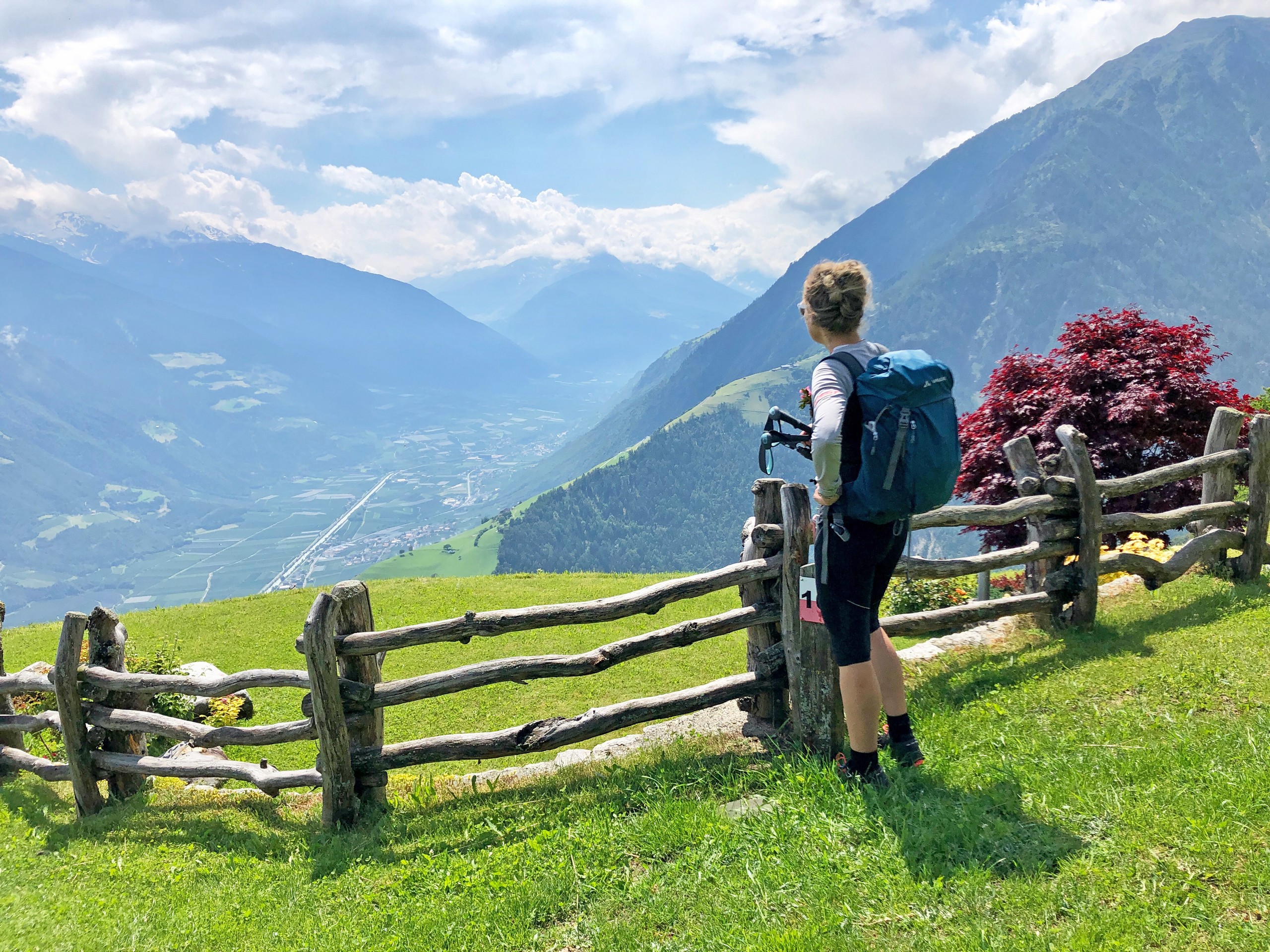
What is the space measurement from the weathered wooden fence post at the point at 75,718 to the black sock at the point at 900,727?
6519 millimetres

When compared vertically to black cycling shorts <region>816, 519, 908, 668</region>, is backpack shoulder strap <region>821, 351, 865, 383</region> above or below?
above

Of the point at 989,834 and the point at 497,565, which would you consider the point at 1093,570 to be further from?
the point at 497,565

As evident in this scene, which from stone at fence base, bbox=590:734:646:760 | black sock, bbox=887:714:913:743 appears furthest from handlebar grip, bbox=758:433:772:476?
stone at fence base, bbox=590:734:646:760

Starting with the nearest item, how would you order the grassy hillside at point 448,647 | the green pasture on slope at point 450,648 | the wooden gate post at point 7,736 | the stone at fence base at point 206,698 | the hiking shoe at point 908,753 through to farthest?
the hiking shoe at point 908,753
the wooden gate post at point 7,736
the stone at fence base at point 206,698
the green pasture on slope at point 450,648
the grassy hillside at point 448,647

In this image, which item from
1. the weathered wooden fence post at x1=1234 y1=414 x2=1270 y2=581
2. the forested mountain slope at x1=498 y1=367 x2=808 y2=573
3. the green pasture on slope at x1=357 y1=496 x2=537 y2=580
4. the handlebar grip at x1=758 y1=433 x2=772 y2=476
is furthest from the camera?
the forested mountain slope at x1=498 y1=367 x2=808 y2=573

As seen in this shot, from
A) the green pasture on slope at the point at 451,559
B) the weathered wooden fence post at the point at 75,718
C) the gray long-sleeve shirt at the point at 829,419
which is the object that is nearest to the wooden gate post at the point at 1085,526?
the gray long-sleeve shirt at the point at 829,419

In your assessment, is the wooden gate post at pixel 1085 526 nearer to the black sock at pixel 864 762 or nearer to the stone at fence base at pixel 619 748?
the black sock at pixel 864 762

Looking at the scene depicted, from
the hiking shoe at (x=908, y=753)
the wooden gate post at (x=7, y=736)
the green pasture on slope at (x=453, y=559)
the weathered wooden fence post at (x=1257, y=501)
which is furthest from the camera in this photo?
the green pasture on slope at (x=453, y=559)

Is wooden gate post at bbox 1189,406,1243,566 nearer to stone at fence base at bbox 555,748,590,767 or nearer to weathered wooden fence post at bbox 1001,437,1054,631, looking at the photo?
weathered wooden fence post at bbox 1001,437,1054,631

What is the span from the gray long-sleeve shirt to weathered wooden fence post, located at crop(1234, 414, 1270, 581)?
6879 mm

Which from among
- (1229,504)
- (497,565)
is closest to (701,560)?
(497,565)

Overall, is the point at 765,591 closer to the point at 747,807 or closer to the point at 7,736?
the point at 747,807

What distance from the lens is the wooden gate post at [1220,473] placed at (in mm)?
8125

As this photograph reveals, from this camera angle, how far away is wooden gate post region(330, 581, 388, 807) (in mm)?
5242
